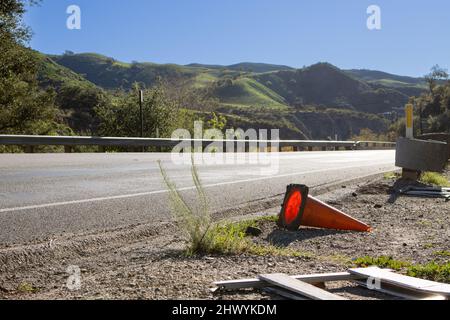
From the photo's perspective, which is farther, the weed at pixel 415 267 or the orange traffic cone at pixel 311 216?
the orange traffic cone at pixel 311 216

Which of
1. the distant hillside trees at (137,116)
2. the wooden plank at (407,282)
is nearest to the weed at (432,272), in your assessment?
the wooden plank at (407,282)

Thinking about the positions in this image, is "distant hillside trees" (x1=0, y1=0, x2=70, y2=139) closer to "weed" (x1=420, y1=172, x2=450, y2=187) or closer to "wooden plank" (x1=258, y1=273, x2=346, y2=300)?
"weed" (x1=420, y1=172, x2=450, y2=187)

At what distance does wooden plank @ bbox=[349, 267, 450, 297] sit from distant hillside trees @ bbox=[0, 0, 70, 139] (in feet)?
96.5

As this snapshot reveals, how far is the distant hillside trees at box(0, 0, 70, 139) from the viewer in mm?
30078

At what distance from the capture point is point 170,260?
4.05m

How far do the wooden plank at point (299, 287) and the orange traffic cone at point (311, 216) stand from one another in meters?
2.46

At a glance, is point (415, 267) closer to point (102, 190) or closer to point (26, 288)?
point (26, 288)

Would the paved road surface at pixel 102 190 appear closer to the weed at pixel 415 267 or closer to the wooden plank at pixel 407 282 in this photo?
the weed at pixel 415 267

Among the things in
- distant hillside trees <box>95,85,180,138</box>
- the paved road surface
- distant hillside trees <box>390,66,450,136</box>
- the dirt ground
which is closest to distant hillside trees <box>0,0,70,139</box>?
distant hillside trees <box>95,85,180,138</box>

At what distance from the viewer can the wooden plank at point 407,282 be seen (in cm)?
298

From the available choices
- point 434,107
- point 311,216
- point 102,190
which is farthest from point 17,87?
point 434,107
